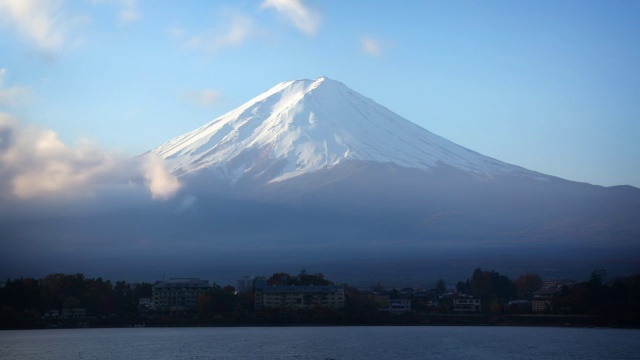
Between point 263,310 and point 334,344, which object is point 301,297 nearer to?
point 263,310

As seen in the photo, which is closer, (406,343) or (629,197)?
(406,343)

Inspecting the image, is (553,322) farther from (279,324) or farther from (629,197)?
(629,197)

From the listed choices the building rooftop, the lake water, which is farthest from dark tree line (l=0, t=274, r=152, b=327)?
the lake water

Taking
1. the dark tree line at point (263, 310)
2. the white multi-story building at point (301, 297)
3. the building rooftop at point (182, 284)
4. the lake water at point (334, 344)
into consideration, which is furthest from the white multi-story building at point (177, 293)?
the lake water at point (334, 344)

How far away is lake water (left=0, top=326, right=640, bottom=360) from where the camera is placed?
1426 inches

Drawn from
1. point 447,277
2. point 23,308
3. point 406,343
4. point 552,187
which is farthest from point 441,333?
point 552,187

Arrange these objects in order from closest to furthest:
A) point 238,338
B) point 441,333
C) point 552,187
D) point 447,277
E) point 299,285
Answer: point 238,338, point 441,333, point 299,285, point 447,277, point 552,187

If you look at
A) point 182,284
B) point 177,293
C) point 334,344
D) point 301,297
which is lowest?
point 334,344

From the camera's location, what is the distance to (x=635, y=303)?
54344mm

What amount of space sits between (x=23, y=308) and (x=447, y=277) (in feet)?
122

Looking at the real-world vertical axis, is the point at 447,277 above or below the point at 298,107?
below

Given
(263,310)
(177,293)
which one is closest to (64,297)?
(177,293)

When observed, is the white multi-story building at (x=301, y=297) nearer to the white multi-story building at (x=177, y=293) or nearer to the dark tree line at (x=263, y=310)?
the dark tree line at (x=263, y=310)

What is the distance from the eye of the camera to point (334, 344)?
41.0 metres
